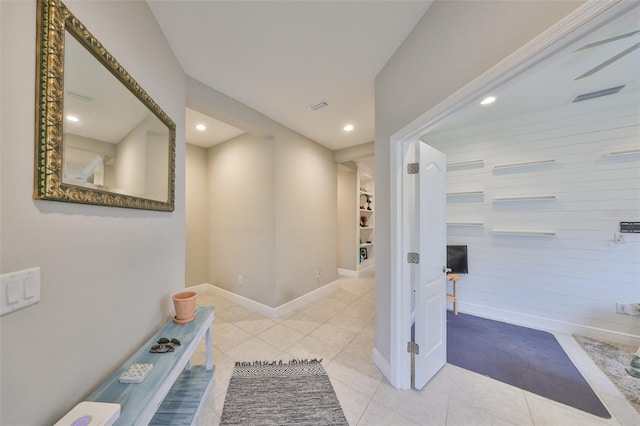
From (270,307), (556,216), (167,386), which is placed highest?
(556,216)

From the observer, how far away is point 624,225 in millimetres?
2273

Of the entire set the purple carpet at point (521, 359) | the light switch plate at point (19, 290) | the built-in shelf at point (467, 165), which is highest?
the built-in shelf at point (467, 165)

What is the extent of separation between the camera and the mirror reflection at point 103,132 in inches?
31.8

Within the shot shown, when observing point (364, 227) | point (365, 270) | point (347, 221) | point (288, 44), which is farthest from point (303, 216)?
point (365, 270)

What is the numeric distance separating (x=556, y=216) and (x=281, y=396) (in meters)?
3.53

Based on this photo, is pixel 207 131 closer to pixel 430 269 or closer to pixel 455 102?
pixel 455 102

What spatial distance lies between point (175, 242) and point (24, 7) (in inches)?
54.1

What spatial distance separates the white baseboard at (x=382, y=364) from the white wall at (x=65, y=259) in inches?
70.5

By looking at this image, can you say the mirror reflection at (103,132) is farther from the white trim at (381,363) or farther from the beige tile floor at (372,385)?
the white trim at (381,363)

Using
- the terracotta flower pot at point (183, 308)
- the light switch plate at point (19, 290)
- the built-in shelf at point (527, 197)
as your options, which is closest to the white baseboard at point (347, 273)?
the built-in shelf at point (527, 197)

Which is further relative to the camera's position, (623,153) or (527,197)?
(527,197)

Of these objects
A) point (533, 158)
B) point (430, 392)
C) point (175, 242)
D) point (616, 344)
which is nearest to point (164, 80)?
point (175, 242)

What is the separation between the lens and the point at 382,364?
1898mm

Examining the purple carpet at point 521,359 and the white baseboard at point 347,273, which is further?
the white baseboard at point 347,273
